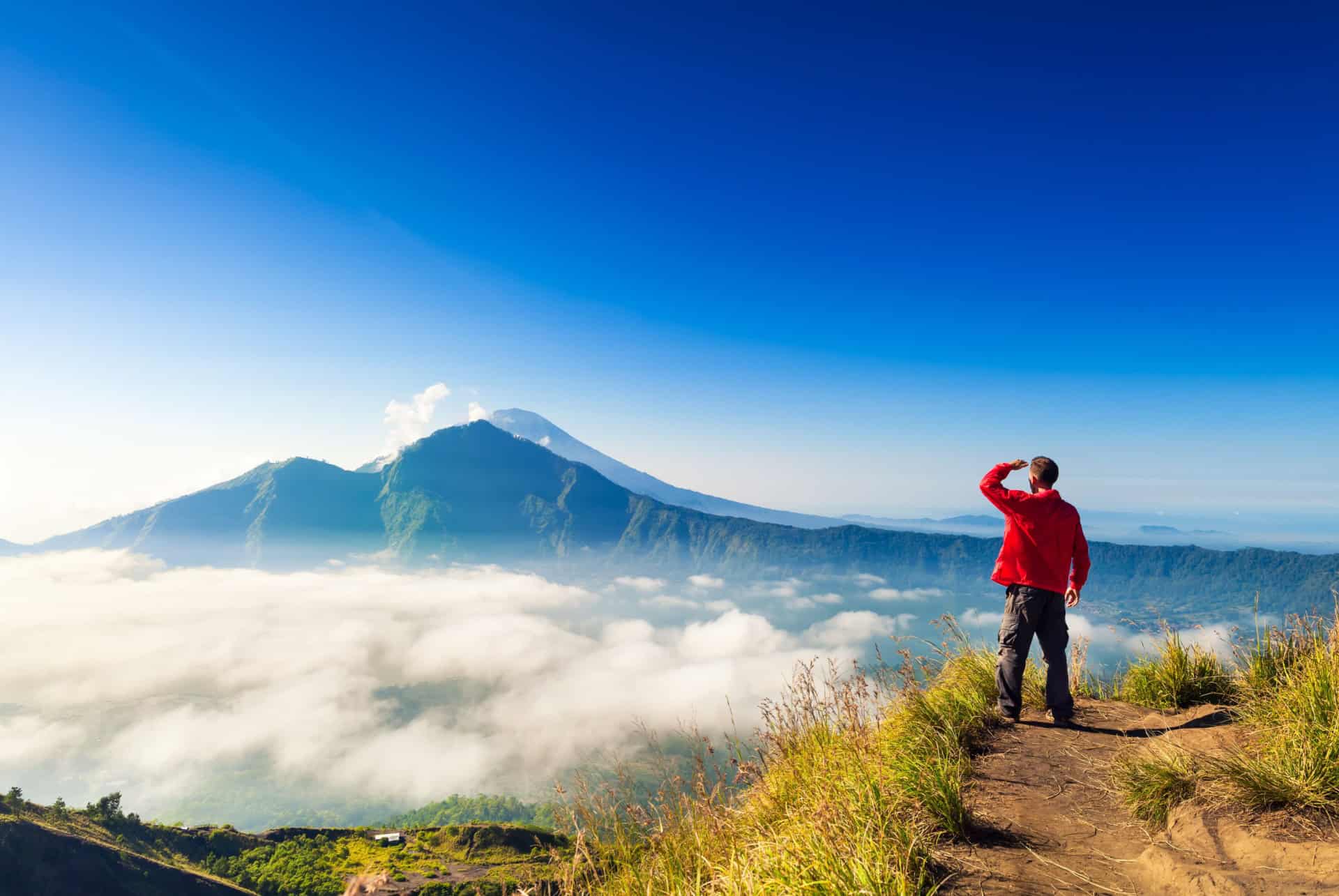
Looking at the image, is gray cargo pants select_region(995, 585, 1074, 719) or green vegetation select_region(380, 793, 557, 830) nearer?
gray cargo pants select_region(995, 585, 1074, 719)

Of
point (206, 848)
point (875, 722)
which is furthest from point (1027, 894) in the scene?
point (206, 848)

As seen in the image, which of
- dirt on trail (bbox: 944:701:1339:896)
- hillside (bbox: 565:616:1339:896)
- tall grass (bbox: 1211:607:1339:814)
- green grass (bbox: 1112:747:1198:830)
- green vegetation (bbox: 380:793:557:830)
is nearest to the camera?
dirt on trail (bbox: 944:701:1339:896)

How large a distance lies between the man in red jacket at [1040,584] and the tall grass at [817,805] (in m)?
0.60

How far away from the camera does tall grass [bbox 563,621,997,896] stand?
331 cm

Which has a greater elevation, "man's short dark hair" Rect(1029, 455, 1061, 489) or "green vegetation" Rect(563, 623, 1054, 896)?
"man's short dark hair" Rect(1029, 455, 1061, 489)

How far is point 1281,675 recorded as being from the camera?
19.5 ft

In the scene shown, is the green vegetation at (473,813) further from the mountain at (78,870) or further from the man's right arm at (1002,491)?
the man's right arm at (1002,491)

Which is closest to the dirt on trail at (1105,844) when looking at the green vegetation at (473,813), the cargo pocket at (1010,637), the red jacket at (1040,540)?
the cargo pocket at (1010,637)

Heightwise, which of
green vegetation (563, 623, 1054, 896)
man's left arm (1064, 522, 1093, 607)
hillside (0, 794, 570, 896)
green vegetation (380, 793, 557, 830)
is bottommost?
green vegetation (380, 793, 557, 830)

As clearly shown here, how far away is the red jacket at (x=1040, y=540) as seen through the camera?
662 centimetres

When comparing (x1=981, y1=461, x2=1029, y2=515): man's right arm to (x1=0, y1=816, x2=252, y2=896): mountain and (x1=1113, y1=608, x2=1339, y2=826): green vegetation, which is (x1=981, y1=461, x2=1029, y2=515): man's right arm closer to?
(x1=1113, y1=608, x2=1339, y2=826): green vegetation

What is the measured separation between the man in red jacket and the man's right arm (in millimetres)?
11

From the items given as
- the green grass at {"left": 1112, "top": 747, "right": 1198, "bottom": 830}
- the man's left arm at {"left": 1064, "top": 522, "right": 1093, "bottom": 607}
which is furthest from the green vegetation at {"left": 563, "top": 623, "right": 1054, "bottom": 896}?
the man's left arm at {"left": 1064, "top": 522, "right": 1093, "bottom": 607}

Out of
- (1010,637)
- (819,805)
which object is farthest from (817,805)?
(1010,637)
